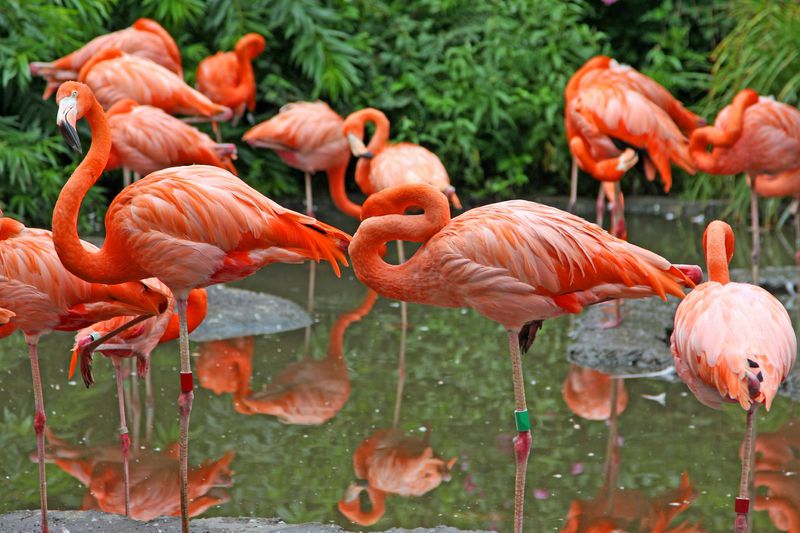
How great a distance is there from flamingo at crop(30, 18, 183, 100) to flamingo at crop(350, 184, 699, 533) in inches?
185

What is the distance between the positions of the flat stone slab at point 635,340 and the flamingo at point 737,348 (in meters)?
1.70

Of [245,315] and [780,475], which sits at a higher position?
[780,475]

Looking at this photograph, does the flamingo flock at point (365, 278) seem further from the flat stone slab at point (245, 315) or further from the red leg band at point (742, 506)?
the flat stone slab at point (245, 315)

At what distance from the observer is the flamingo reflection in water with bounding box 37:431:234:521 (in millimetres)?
4305

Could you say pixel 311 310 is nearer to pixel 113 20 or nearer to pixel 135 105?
pixel 135 105

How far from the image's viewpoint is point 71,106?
147 inches

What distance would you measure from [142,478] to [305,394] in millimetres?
1144

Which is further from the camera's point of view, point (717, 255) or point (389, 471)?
point (389, 471)

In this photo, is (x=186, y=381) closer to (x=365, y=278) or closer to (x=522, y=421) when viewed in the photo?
(x=365, y=278)

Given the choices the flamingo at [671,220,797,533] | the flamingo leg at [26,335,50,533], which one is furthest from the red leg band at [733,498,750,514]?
the flamingo leg at [26,335,50,533]

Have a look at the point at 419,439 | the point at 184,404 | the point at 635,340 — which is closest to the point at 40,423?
the point at 184,404

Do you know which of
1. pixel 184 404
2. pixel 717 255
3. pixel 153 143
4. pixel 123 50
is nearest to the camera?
pixel 184 404

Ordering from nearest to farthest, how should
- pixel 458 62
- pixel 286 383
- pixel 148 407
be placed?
pixel 148 407
pixel 286 383
pixel 458 62

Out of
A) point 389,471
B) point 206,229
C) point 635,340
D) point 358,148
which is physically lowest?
point 635,340
